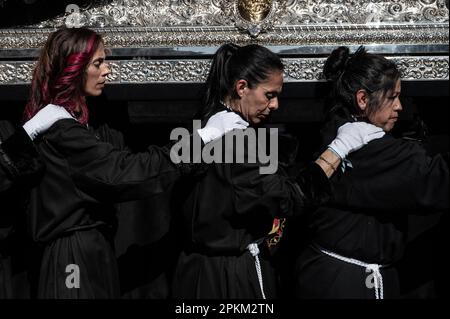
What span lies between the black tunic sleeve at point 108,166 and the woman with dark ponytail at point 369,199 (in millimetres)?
549

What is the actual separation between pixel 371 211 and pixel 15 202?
1.20 meters

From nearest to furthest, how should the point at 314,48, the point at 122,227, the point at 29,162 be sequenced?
the point at 29,162
the point at 314,48
the point at 122,227

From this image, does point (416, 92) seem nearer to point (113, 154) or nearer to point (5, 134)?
point (113, 154)

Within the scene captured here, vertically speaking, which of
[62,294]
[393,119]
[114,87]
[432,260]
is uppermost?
[114,87]

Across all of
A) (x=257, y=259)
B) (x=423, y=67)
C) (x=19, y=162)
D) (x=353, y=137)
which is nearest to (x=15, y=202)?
(x=19, y=162)

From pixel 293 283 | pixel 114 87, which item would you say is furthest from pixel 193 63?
pixel 293 283

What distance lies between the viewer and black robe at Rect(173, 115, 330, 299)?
301 centimetres

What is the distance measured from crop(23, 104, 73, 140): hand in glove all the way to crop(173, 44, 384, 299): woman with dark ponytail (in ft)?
1.57

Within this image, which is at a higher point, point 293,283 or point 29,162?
point 29,162

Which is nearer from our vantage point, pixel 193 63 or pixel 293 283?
pixel 293 283

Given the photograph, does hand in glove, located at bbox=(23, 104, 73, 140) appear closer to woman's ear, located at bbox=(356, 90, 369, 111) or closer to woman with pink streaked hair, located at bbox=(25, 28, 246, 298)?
woman with pink streaked hair, located at bbox=(25, 28, 246, 298)

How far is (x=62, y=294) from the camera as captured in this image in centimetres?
310

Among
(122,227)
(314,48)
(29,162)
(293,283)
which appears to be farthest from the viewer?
(122,227)
